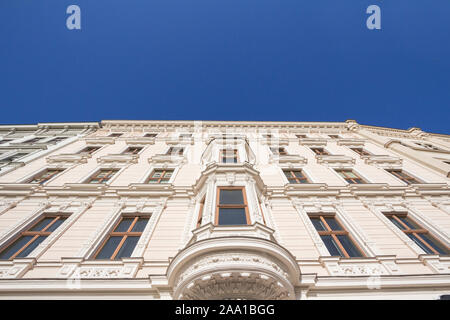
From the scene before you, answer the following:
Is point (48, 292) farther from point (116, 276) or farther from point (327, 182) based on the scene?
point (327, 182)

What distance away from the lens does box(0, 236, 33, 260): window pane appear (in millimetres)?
7559

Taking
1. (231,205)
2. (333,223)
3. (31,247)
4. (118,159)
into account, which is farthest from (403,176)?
(31,247)

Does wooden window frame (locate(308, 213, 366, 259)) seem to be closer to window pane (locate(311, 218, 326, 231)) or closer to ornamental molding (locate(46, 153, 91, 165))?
window pane (locate(311, 218, 326, 231))

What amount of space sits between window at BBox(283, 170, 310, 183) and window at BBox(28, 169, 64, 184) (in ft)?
44.6

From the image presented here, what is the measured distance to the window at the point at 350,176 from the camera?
12.8 meters

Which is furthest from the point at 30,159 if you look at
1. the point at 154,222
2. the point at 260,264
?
the point at 260,264

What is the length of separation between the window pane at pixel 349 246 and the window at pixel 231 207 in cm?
367

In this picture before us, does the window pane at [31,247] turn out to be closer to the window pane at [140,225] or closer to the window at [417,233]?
the window pane at [140,225]

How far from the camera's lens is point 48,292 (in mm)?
6059

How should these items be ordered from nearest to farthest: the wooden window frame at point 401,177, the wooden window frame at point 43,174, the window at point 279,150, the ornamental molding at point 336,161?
the wooden window frame at point 43,174
the wooden window frame at point 401,177
the ornamental molding at point 336,161
the window at point 279,150

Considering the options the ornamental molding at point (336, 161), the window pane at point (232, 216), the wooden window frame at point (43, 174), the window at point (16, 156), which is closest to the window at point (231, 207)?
the window pane at point (232, 216)

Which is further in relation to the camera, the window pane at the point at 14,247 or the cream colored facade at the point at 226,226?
the window pane at the point at 14,247

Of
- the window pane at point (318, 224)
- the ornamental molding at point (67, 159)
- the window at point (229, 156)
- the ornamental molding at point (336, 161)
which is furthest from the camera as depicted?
the ornamental molding at point (336, 161)
